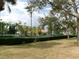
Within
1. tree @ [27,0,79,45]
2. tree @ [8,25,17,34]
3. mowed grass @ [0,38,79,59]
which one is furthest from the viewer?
tree @ [8,25,17,34]

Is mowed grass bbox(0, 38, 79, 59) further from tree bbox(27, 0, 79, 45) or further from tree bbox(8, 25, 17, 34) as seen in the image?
tree bbox(8, 25, 17, 34)

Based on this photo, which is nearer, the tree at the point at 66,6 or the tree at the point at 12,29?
the tree at the point at 66,6

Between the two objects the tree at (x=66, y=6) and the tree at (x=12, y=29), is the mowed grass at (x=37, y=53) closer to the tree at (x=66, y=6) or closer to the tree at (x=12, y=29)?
the tree at (x=66, y=6)

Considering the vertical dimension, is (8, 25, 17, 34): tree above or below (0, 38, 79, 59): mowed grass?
above

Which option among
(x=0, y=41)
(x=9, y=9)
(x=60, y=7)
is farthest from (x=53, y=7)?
(x=0, y=41)

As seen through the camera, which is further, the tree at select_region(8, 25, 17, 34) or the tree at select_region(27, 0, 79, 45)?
the tree at select_region(8, 25, 17, 34)

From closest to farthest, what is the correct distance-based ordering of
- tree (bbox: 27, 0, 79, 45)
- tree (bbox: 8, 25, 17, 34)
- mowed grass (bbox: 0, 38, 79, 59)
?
1. mowed grass (bbox: 0, 38, 79, 59)
2. tree (bbox: 27, 0, 79, 45)
3. tree (bbox: 8, 25, 17, 34)

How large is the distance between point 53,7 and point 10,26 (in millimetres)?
13268

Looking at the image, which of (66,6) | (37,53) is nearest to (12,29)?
(66,6)

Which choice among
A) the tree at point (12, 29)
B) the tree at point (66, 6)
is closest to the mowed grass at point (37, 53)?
the tree at point (66, 6)

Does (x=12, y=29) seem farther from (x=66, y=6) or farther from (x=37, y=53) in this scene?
(x=37, y=53)

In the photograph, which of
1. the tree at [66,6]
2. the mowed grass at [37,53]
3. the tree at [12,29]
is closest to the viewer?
the mowed grass at [37,53]

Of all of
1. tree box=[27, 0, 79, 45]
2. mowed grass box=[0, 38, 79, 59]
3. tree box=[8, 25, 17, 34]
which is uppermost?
tree box=[27, 0, 79, 45]

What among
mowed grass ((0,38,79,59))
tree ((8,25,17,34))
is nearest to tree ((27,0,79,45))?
mowed grass ((0,38,79,59))
